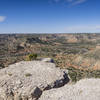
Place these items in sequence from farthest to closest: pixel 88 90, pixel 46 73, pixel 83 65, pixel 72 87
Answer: pixel 83 65 → pixel 46 73 → pixel 72 87 → pixel 88 90

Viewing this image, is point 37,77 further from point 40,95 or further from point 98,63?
point 98,63

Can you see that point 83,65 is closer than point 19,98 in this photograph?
No

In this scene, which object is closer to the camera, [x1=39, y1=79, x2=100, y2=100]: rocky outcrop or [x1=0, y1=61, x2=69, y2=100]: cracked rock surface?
[x1=39, y1=79, x2=100, y2=100]: rocky outcrop

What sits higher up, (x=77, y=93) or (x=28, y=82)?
(x=28, y=82)

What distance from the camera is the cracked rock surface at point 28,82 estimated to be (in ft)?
37.2

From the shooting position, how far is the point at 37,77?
Result: 44.8ft

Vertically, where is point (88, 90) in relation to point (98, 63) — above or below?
above

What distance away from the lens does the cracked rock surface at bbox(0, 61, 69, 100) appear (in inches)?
447

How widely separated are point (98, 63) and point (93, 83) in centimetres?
4815

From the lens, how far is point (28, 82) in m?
12.6

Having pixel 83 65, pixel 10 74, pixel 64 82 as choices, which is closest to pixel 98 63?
pixel 83 65

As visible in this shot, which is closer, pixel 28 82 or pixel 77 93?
pixel 77 93

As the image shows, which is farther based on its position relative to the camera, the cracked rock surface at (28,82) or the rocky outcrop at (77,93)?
the cracked rock surface at (28,82)

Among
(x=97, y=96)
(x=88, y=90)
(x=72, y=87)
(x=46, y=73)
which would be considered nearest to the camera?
(x=97, y=96)
